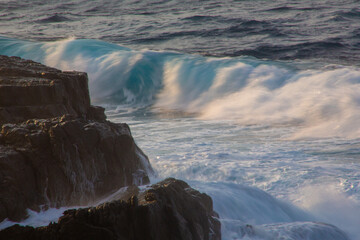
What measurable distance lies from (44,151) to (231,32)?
14334 mm

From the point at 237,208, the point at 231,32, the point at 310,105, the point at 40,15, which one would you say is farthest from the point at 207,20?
the point at 237,208

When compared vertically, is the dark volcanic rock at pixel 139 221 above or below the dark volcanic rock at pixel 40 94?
below

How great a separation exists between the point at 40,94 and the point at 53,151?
1064mm

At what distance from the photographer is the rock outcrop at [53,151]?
3.53 meters

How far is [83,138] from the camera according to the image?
4.00 meters

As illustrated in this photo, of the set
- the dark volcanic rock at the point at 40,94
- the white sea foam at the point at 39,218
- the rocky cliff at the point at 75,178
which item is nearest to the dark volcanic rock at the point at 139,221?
the rocky cliff at the point at 75,178

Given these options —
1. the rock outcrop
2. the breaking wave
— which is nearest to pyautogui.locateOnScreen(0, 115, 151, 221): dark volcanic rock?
the rock outcrop

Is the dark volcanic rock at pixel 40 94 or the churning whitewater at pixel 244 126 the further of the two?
the churning whitewater at pixel 244 126

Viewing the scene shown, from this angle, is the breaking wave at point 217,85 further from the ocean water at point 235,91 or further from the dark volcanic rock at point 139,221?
the dark volcanic rock at point 139,221

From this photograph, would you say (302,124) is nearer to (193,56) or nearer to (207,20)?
(193,56)

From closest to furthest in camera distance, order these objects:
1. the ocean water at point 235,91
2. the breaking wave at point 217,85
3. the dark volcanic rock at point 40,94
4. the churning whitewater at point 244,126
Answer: the dark volcanic rock at point 40,94, the churning whitewater at point 244,126, the ocean water at point 235,91, the breaking wave at point 217,85

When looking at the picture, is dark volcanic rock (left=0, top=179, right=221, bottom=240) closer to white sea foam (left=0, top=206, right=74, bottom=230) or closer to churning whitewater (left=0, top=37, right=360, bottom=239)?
white sea foam (left=0, top=206, right=74, bottom=230)

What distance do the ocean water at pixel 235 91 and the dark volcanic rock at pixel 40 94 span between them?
1184 mm

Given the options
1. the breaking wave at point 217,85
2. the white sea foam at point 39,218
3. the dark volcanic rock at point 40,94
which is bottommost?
the breaking wave at point 217,85
